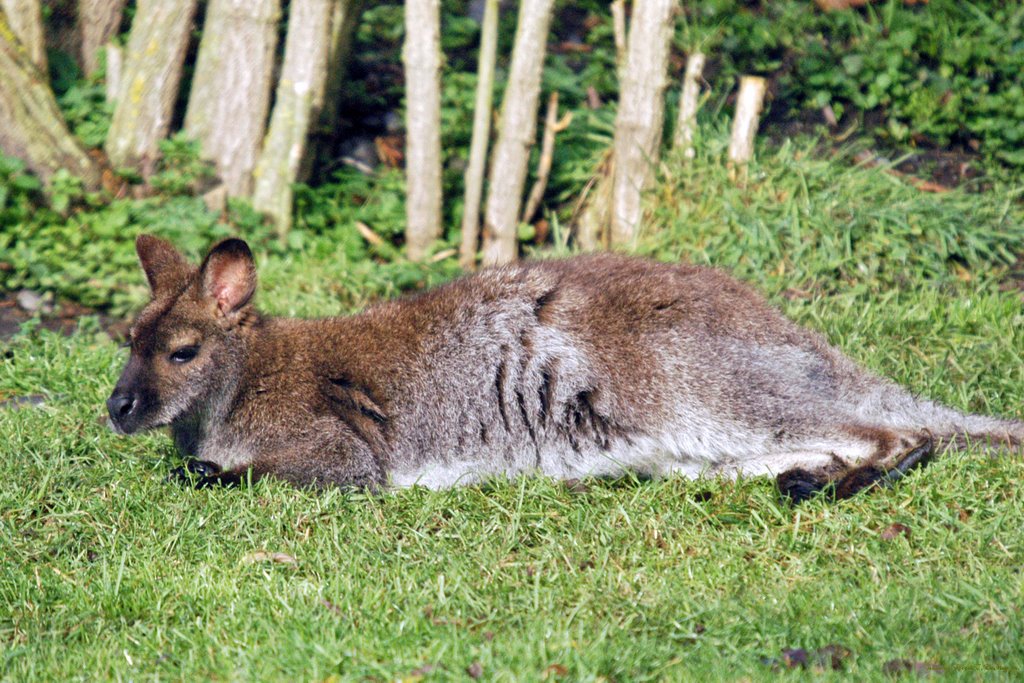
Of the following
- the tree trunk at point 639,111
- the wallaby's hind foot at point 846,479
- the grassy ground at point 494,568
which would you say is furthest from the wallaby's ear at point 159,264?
the tree trunk at point 639,111

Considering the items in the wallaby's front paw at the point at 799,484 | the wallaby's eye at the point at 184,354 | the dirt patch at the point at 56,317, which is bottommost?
the dirt patch at the point at 56,317

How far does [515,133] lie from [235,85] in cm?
211

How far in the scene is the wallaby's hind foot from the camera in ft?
A: 17.1

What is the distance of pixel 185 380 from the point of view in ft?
18.9

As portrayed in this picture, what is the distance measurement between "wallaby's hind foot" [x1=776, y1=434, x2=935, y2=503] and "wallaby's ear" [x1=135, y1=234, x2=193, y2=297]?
10.4 ft

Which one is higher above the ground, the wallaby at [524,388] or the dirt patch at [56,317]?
the wallaby at [524,388]

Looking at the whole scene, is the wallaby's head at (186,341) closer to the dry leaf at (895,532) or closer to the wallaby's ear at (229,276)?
the wallaby's ear at (229,276)

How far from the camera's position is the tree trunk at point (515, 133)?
7746 mm

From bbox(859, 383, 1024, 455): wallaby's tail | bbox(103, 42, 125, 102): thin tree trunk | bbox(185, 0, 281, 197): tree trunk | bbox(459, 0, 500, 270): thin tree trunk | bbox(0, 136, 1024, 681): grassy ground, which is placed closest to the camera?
bbox(0, 136, 1024, 681): grassy ground

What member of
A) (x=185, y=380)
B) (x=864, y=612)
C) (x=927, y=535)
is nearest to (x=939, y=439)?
(x=927, y=535)

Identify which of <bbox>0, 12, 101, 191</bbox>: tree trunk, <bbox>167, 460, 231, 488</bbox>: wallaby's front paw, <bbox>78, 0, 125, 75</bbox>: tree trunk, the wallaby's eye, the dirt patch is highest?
<bbox>78, 0, 125, 75</bbox>: tree trunk

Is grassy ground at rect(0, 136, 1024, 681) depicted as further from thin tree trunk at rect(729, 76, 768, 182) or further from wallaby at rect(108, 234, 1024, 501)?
thin tree trunk at rect(729, 76, 768, 182)

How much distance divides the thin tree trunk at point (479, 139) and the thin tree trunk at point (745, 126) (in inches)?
68.5

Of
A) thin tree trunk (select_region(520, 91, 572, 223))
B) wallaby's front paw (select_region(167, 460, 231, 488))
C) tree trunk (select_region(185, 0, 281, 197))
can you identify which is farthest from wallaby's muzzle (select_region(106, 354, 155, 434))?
thin tree trunk (select_region(520, 91, 572, 223))
